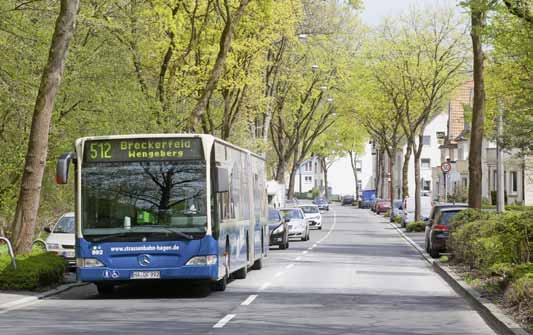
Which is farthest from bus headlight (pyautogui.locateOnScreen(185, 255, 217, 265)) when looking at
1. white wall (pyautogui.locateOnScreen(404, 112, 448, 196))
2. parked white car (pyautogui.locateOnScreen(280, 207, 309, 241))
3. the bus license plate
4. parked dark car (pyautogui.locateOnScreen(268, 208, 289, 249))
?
white wall (pyautogui.locateOnScreen(404, 112, 448, 196))

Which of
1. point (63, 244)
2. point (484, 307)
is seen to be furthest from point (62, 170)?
point (63, 244)

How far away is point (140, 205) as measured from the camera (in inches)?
763

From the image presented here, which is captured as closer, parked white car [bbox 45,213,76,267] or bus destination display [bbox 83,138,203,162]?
bus destination display [bbox 83,138,203,162]

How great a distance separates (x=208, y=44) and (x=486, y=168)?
56.6 m

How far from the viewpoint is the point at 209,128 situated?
4669cm

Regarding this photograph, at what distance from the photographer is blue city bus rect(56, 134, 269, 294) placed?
63.2 ft

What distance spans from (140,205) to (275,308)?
3510mm

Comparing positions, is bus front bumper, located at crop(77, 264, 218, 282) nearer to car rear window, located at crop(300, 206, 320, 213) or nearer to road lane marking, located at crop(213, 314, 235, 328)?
road lane marking, located at crop(213, 314, 235, 328)

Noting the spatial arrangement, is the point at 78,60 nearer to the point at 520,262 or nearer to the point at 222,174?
the point at 222,174

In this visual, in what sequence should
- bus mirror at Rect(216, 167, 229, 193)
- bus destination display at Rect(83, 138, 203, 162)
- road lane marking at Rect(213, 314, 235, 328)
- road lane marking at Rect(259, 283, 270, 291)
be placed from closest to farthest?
road lane marking at Rect(213, 314, 235, 328) → bus mirror at Rect(216, 167, 229, 193) → bus destination display at Rect(83, 138, 203, 162) → road lane marking at Rect(259, 283, 270, 291)

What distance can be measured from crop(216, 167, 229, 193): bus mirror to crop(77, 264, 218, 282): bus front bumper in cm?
138

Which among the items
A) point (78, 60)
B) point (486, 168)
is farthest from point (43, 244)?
point (486, 168)

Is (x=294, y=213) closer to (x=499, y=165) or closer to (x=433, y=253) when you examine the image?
(x=499, y=165)

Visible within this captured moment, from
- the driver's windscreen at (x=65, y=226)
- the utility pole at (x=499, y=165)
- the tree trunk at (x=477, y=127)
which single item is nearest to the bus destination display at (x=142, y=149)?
the driver's windscreen at (x=65, y=226)
